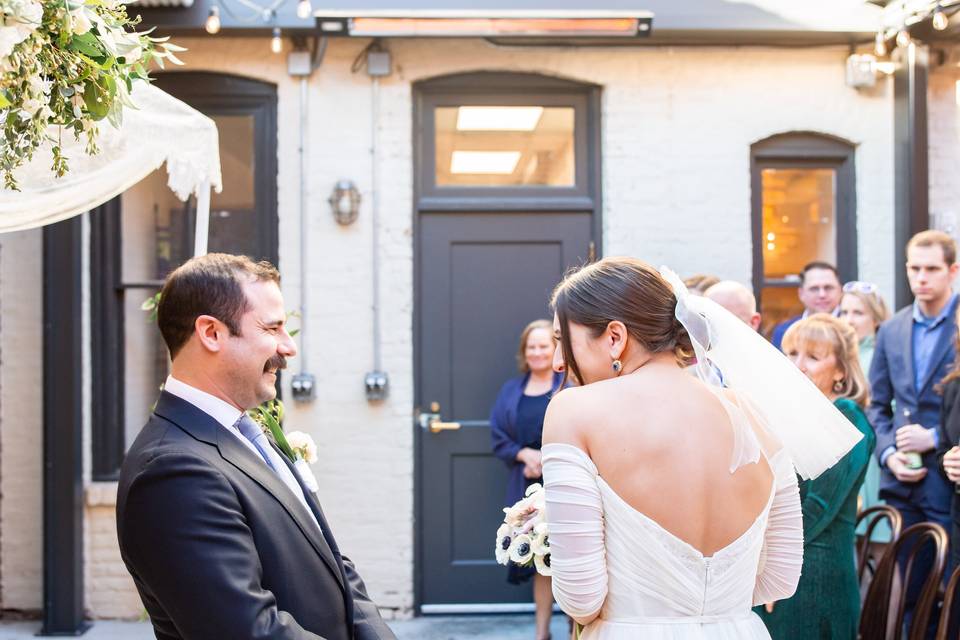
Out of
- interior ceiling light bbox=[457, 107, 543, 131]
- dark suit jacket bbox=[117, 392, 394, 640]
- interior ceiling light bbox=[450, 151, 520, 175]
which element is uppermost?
interior ceiling light bbox=[457, 107, 543, 131]

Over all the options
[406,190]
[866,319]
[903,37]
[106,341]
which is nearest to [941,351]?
[866,319]

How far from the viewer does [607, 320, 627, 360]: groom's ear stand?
2.24 meters

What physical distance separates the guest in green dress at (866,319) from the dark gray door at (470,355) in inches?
63.2

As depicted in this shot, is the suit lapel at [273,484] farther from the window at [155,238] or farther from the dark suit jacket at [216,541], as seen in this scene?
the window at [155,238]

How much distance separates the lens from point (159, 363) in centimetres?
628

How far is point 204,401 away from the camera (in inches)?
87.0

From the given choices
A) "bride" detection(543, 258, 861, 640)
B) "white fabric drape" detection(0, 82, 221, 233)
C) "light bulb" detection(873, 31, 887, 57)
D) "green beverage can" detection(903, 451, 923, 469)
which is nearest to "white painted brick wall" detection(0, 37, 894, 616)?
"light bulb" detection(873, 31, 887, 57)

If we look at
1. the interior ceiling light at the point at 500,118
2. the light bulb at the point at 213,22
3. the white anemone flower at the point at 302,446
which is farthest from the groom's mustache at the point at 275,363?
the interior ceiling light at the point at 500,118

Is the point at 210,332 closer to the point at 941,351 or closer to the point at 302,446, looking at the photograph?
the point at 302,446

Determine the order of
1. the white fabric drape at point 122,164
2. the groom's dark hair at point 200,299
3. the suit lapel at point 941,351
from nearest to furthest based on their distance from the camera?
the groom's dark hair at point 200,299 → the white fabric drape at point 122,164 → the suit lapel at point 941,351

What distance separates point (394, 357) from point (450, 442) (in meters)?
0.65

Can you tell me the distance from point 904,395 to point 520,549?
3273 mm

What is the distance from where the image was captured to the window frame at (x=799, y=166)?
6367mm

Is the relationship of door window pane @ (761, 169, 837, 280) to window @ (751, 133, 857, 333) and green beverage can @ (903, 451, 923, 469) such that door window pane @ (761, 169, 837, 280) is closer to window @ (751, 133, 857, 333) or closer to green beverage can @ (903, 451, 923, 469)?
window @ (751, 133, 857, 333)
